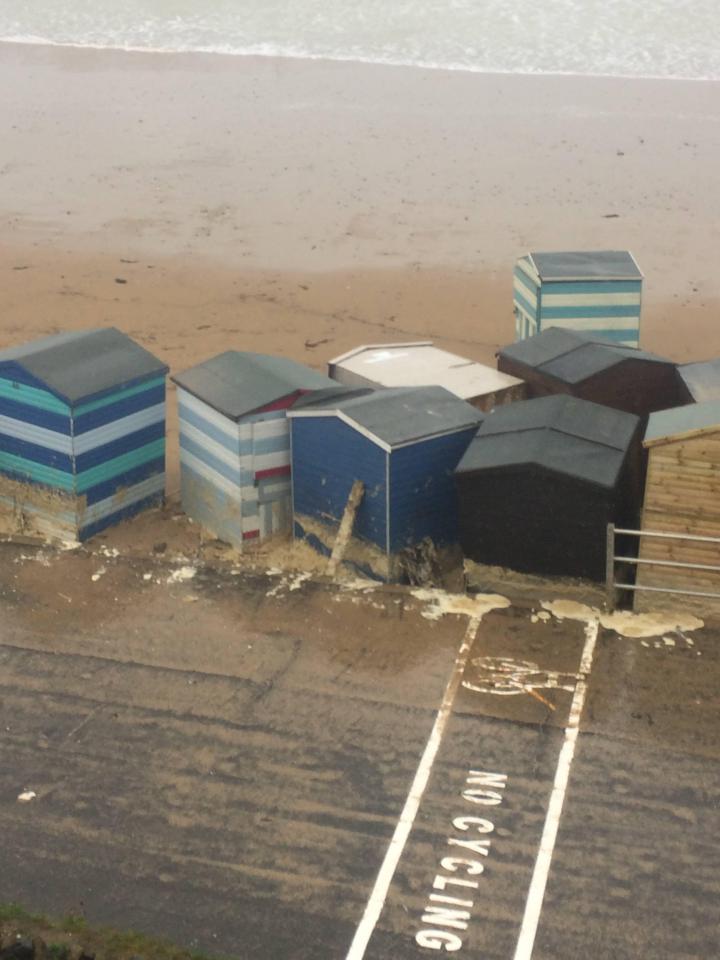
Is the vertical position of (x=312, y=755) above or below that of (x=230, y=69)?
below

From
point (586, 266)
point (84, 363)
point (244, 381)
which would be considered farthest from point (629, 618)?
point (586, 266)

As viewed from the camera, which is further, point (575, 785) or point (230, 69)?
point (230, 69)

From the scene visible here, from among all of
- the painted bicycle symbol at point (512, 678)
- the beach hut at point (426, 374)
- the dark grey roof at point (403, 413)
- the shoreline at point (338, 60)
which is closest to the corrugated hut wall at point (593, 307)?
the beach hut at point (426, 374)

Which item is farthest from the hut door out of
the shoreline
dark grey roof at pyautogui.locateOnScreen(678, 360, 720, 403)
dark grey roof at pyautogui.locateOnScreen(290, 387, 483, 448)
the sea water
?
the sea water

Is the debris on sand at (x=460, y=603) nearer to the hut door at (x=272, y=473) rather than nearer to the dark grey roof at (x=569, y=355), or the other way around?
the hut door at (x=272, y=473)

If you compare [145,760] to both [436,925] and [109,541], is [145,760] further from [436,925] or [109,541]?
[109,541]

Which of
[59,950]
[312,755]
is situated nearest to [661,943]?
[312,755]
